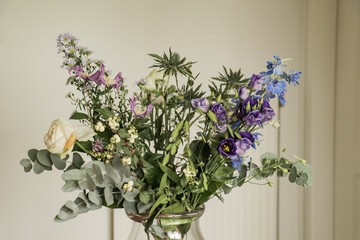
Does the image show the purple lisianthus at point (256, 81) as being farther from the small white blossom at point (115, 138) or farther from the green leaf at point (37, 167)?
the green leaf at point (37, 167)

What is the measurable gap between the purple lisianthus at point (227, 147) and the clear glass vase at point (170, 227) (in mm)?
159

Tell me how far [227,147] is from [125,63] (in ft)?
3.15

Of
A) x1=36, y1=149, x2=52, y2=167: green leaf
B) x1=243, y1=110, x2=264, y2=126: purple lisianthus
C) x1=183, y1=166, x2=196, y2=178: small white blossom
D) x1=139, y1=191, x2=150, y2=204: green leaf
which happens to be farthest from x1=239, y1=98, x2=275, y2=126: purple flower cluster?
x1=36, y1=149, x2=52, y2=167: green leaf

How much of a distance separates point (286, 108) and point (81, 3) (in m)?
0.95

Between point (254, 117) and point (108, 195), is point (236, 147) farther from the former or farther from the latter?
point (108, 195)

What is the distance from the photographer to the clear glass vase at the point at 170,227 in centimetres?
90

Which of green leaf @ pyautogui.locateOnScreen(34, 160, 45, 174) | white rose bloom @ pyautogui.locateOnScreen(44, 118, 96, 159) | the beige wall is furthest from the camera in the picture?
the beige wall

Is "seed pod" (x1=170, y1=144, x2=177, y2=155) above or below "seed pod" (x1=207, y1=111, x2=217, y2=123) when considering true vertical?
below

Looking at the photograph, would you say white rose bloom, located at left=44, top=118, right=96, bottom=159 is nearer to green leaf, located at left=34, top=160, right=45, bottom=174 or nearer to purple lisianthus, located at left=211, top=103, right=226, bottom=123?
green leaf, located at left=34, top=160, right=45, bottom=174

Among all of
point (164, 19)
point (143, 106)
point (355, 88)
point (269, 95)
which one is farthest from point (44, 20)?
point (355, 88)

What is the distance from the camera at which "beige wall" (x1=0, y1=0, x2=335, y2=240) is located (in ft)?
5.23

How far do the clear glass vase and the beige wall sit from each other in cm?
80

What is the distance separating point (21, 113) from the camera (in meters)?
1.61

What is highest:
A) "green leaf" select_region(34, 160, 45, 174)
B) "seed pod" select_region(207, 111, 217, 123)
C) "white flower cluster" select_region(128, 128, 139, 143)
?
"seed pod" select_region(207, 111, 217, 123)
